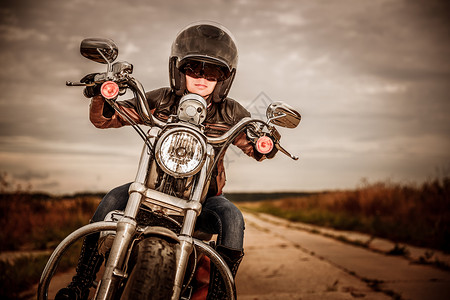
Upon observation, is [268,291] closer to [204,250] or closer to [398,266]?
[398,266]

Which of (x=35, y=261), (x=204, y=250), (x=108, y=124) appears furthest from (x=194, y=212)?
(x=35, y=261)

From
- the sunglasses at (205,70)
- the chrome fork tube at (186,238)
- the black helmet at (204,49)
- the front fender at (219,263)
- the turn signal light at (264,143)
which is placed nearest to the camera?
the chrome fork tube at (186,238)

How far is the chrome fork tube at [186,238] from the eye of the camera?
144cm

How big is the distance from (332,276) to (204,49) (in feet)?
10.4

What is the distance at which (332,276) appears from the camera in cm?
409

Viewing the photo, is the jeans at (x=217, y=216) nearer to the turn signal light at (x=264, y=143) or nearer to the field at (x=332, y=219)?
the turn signal light at (x=264, y=143)

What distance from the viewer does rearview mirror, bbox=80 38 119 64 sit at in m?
Answer: 1.69

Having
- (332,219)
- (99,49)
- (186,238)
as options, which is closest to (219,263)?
(186,238)

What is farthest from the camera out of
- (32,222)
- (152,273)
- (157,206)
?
(32,222)

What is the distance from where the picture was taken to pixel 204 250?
1604mm

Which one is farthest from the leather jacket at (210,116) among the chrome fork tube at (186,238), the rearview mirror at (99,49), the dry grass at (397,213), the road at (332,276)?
the dry grass at (397,213)

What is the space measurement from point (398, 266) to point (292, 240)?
265cm

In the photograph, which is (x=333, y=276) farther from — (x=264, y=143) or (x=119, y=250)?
(x=119, y=250)

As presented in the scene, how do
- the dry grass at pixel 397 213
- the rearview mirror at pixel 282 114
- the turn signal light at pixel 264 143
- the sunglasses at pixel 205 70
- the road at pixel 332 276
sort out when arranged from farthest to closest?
the dry grass at pixel 397 213 → the road at pixel 332 276 → the sunglasses at pixel 205 70 → the rearview mirror at pixel 282 114 → the turn signal light at pixel 264 143
